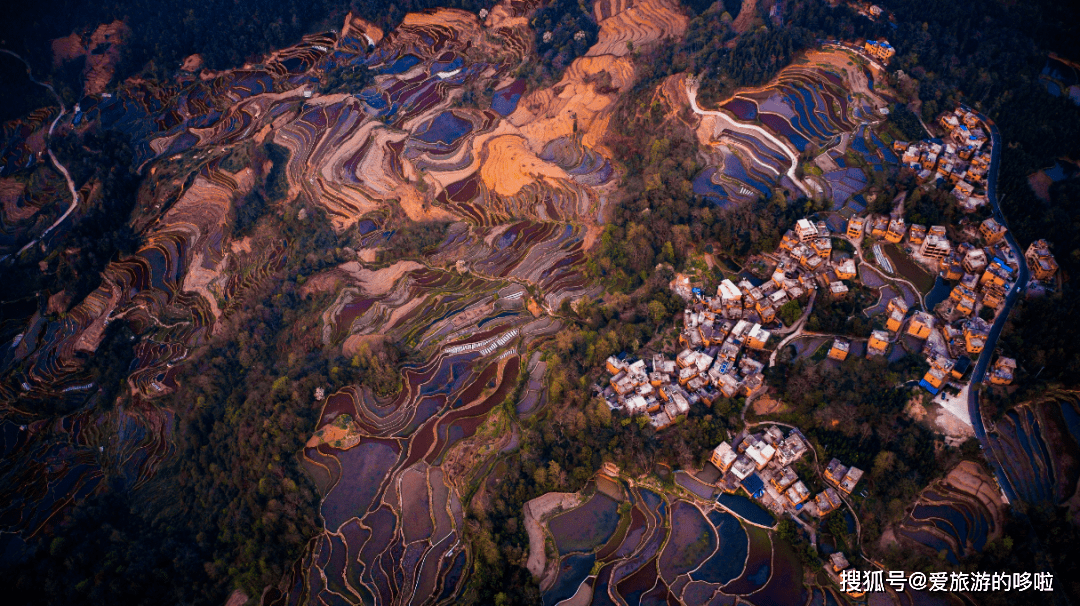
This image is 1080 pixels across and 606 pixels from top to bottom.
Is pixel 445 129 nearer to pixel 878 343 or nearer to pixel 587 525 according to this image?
pixel 587 525

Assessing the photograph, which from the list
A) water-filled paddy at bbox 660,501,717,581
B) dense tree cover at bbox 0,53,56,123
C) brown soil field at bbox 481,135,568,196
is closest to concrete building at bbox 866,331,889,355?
water-filled paddy at bbox 660,501,717,581

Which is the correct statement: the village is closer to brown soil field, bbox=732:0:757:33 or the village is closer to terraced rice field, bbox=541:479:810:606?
terraced rice field, bbox=541:479:810:606

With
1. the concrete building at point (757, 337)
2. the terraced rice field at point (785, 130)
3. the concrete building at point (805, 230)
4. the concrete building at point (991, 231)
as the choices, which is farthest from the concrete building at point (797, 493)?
the concrete building at point (991, 231)

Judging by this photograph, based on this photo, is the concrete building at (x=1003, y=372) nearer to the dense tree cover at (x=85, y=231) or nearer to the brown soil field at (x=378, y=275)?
the brown soil field at (x=378, y=275)

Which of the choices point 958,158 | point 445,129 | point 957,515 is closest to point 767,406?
point 957,515

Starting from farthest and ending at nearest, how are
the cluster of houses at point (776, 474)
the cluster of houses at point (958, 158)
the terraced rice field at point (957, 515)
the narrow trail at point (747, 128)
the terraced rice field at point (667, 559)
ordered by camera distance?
the narrow trail at point (747, 128), the cluster of houses at point (958, 158), the cluster of houses at point (776, 474), the terraced rice field at point (667, 559), the terraced rice field at point (957, 515)

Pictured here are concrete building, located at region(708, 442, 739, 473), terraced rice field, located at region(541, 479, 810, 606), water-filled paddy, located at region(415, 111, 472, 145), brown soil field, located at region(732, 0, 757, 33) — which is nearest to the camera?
terraced rice field, located at region(541, 479, 810, 606)

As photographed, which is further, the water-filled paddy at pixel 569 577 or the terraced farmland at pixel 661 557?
the water-filled paddy at pixel 569 577
